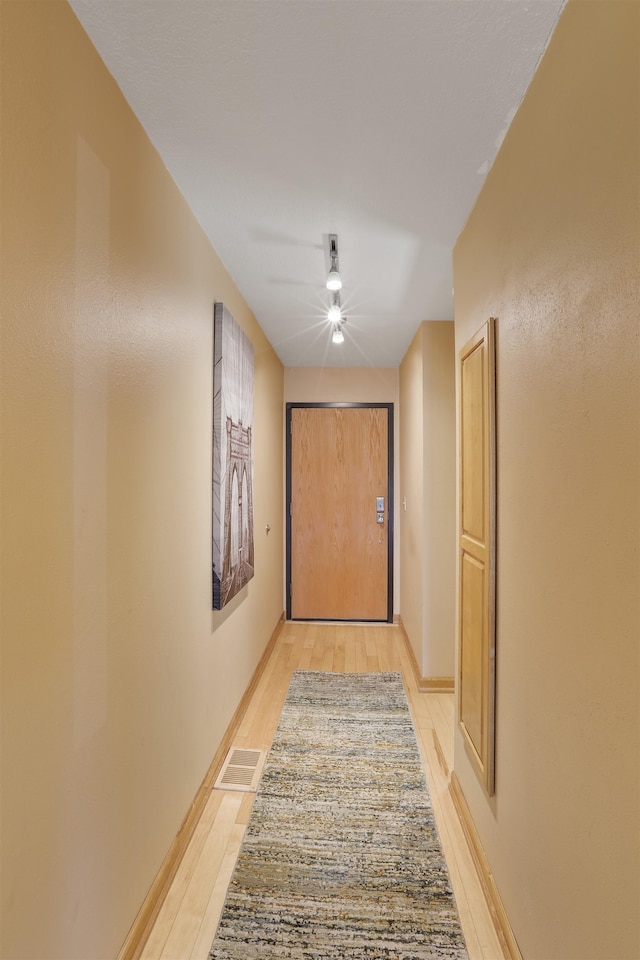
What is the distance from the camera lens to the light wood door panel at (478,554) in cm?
168

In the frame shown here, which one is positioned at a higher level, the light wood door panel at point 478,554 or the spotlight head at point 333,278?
the spotlight head at point 333,278

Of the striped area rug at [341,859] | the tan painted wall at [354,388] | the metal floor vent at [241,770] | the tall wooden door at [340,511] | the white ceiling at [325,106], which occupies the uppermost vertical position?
the white ceiling at [325,106]

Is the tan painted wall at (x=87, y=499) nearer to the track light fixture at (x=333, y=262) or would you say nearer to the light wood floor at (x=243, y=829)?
the light wood floor at (x=243, y=829)

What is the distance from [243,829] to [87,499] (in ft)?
5.13

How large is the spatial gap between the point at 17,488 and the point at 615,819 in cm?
125

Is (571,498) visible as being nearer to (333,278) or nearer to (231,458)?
(333,278)

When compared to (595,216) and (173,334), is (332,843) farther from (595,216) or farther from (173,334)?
(595,216)

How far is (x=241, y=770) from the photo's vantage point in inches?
94.0

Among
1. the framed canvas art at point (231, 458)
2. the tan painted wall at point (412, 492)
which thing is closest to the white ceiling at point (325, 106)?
the framed canvas art at point (231, 458)

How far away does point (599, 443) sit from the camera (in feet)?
3.24

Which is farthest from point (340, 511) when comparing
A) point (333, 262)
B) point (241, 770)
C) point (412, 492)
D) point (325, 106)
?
point (325, 106)

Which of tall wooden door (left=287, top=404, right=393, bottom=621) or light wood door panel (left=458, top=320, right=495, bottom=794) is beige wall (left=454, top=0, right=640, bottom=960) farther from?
tall wooden door (left=287, top=404, right=393, bottom=621)

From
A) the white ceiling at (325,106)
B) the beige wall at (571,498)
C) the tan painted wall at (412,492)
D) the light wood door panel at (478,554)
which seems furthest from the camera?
the tan painted wall at (412,492)

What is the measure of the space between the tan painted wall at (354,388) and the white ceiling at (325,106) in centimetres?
239
